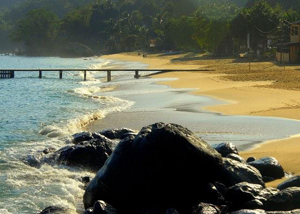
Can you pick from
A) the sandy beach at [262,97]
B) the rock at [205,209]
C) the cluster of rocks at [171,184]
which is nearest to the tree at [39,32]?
the sandy beach at [262,97]

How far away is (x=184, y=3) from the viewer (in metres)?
147

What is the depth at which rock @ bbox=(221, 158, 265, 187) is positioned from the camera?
10914 mm

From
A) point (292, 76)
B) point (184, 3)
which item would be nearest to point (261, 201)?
point (292, 76)

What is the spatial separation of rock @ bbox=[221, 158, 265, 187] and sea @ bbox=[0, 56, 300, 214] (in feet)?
10.1

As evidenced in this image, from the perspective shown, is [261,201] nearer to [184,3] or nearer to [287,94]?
[287,94]

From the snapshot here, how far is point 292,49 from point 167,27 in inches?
2537

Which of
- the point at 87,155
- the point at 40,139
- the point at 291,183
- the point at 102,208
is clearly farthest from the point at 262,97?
the point at 102,208

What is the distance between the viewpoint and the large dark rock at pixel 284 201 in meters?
9.56

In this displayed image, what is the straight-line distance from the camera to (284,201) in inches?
378

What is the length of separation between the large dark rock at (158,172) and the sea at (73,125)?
0.99 m

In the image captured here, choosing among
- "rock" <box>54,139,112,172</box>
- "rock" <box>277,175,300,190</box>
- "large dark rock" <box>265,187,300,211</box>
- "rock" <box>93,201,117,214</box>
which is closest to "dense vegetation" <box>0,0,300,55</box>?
"rock" <box>54,139,112,172</box>

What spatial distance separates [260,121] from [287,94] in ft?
28.5

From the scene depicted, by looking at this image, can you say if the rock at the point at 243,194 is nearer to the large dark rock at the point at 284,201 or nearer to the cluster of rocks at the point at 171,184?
the cluster of rocks at the point at 171,184

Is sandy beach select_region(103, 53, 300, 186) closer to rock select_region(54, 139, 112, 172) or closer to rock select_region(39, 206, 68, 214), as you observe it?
rock select_region(54, 139, 112, 172)
